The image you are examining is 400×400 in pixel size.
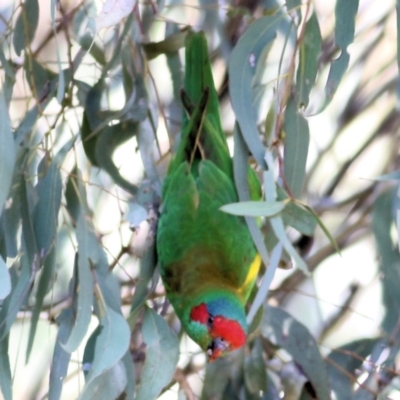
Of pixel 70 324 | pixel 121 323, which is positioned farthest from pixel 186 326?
pixel 121 323

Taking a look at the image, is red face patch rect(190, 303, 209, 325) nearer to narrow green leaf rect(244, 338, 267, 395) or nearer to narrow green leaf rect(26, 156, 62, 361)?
narrow green leaf rect(244, 338, 267, 395)

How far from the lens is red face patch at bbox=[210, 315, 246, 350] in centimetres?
141

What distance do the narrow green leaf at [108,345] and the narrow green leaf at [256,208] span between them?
27 centimetres

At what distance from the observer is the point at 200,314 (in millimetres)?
1468

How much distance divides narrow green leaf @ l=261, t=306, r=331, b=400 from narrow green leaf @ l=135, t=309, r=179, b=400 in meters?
0.33

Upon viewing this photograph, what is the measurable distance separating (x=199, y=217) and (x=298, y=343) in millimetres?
334

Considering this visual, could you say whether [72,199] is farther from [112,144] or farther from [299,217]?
[299,217]

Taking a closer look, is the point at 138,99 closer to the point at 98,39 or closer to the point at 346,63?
the point at 98,39

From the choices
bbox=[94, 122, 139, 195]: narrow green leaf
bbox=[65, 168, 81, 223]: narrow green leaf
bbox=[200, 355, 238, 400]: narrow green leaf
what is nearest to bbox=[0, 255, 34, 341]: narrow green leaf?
bbox=[65, 168, 81, 223]: narrow green leaf

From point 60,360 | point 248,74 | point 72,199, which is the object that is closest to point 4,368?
point 60,360

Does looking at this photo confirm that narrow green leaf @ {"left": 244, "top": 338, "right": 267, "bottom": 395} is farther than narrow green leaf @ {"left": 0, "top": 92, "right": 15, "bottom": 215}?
Yes

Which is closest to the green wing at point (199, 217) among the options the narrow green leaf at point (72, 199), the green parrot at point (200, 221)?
the green parrot at point (200, 221)

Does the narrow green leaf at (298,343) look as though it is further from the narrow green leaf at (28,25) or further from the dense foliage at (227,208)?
the narrow green leaf at (28,25)

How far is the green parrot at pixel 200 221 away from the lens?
59.1 inches
